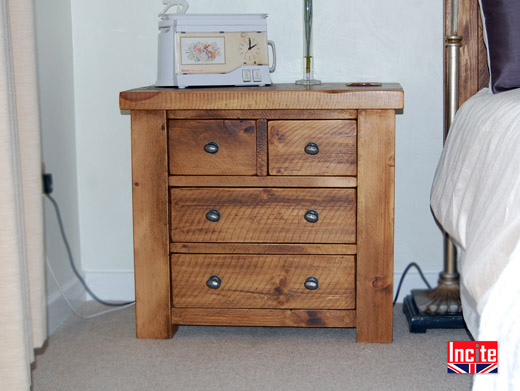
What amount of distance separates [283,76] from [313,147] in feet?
1.56

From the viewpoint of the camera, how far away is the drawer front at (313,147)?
1874 millimetres

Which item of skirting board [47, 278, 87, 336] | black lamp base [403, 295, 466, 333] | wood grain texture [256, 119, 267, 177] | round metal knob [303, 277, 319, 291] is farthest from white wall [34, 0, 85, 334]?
black lamp base [403, 295, 466, 333]

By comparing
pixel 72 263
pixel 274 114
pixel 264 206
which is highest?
pixel 274 114

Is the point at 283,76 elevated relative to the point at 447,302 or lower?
elevated

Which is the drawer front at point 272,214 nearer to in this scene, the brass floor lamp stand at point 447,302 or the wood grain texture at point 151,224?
the wood grain texture at point 151,224

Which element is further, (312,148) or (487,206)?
(312,148)

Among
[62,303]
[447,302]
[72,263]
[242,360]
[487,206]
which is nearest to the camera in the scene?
[487,206]

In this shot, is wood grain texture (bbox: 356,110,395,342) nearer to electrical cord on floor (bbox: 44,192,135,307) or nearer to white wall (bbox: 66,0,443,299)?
Answer: white wall (bbox: 66,0,443,299)

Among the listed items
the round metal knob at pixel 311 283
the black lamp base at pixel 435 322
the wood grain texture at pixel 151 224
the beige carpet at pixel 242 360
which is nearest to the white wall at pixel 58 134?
the beige carpet at pixel 242 360

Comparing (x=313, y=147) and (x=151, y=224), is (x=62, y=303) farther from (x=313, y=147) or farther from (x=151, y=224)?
(x=313, y=147)

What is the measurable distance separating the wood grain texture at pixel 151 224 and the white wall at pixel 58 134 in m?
0.34

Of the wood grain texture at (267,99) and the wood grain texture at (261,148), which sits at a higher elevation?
the wood grain texture at (267,99)

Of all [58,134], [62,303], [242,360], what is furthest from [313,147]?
[62,303]

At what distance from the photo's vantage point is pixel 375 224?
6.20 feet
